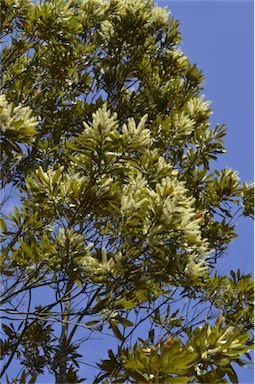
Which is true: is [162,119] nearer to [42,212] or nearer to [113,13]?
[113,13]

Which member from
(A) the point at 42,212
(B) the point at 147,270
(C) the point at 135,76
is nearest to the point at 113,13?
(C) the point at 135,76

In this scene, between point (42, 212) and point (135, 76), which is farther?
point (135, 76)

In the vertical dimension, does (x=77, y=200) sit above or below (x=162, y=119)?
below

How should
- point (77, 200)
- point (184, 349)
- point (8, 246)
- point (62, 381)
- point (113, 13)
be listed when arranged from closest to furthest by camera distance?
point (184, 349) → point (77, 200) → point (8, 246) → point (62, 381) → point (113, 13)

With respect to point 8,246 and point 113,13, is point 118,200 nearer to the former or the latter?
point 8,246

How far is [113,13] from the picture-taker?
6355 mm

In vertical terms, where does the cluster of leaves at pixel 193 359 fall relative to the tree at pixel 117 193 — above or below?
below

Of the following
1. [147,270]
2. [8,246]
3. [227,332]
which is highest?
[8,246]

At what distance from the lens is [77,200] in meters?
3.92

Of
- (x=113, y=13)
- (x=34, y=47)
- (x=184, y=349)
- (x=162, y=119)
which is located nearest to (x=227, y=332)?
(x=184, y=349)

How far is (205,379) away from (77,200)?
142cm

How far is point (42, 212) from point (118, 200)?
591mm

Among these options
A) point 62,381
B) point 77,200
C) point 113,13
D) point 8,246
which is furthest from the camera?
point 113,13

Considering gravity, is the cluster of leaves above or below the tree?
below
